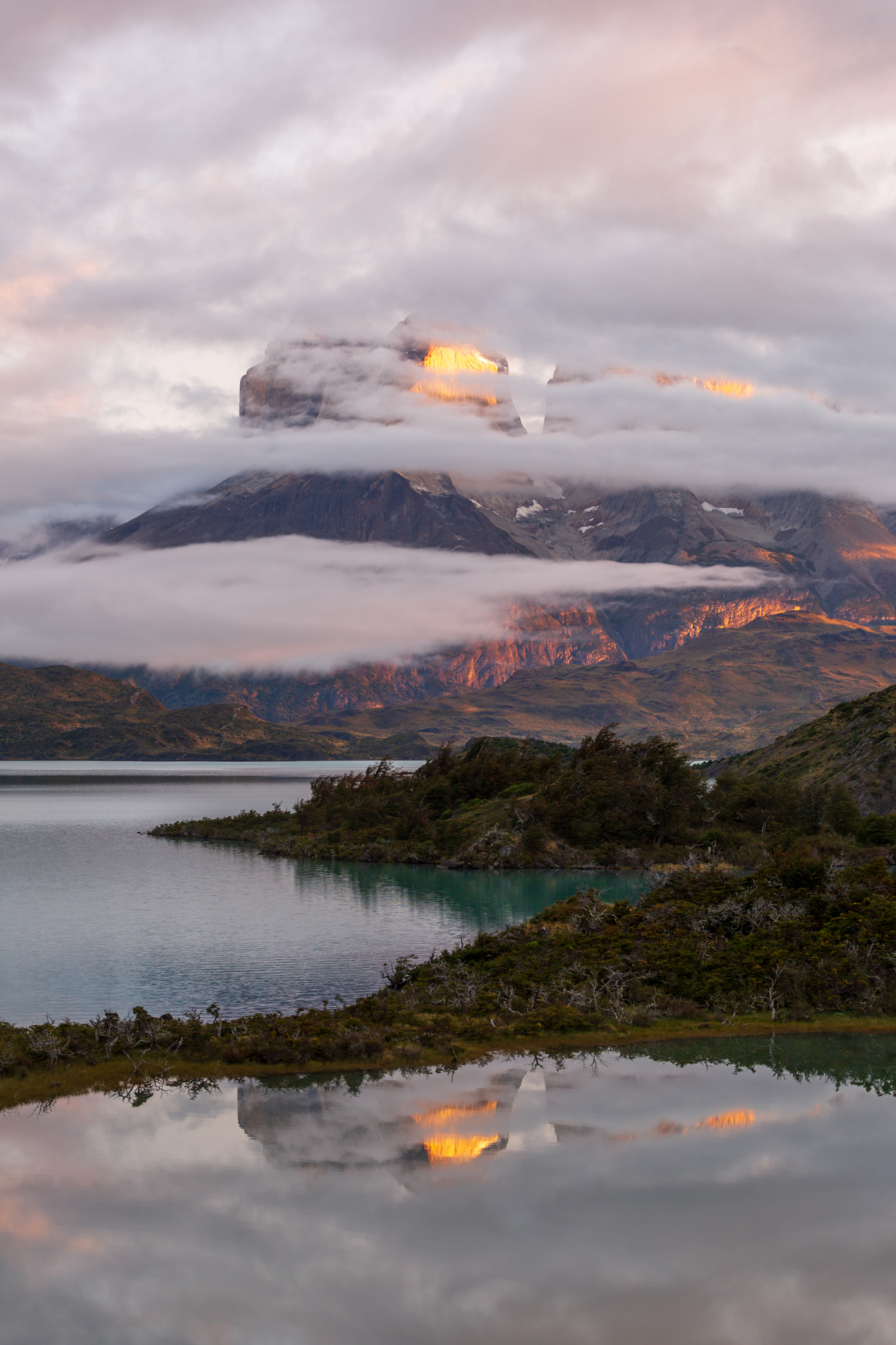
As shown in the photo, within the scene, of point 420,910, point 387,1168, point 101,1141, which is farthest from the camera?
point 420,910

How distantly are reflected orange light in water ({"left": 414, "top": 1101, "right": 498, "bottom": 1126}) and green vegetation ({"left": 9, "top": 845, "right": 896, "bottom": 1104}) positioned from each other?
5.10 metres

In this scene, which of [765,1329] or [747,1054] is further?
[747,1054]

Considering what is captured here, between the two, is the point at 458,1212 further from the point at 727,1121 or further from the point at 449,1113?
the point at 727,1121

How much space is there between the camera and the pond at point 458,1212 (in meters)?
20.2

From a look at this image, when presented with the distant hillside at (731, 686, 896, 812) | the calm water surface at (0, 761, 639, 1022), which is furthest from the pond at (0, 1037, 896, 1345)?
the distant hillside at (731, 686, 896, 812)

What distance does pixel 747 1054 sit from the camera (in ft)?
125

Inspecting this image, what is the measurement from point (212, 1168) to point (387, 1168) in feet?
15.4

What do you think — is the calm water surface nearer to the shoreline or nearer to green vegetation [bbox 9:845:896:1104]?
green vegetation [bbox 9:845:896:1104]

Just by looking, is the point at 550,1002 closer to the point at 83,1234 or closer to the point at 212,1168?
the point at 212,1168

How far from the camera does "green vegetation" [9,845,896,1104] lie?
3719 cm

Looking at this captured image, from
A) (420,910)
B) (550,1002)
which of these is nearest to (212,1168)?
(550,1002)

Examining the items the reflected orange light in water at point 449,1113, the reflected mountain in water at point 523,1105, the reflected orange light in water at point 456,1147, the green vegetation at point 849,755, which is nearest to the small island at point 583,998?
the reflected mountain in water at point 523,1105

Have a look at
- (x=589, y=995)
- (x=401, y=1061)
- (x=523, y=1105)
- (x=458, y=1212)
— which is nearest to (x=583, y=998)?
(x=589, y=995)

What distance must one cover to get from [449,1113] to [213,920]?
154 ft
